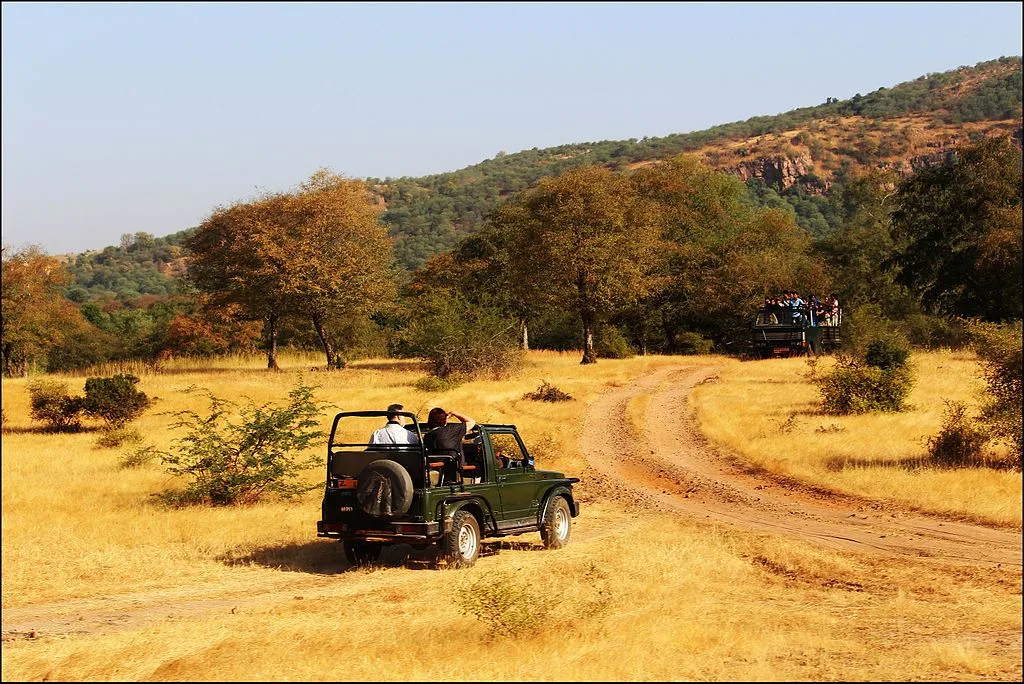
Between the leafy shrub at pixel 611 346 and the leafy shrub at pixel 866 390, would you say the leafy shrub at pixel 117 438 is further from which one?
the leafy shrub at pixel 611 346

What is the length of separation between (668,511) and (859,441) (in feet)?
19.5

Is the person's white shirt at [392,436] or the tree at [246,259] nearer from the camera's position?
the person's white shirt at [392,436]

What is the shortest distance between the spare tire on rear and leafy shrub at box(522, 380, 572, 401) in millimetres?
18663

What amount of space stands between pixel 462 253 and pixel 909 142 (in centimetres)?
8907

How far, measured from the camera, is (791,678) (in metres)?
8.41

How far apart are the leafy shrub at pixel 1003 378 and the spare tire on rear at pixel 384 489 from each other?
1263 cm

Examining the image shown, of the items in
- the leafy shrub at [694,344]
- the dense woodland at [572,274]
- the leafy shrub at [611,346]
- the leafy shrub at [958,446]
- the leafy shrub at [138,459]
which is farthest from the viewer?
the leafy shrub at [694,344]

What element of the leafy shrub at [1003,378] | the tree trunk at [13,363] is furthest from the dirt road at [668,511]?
the tree trunk at [13,363]

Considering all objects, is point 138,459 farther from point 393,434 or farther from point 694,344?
point 694,344

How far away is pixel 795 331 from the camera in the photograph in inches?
1618

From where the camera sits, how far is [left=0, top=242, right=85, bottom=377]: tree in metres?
38.6

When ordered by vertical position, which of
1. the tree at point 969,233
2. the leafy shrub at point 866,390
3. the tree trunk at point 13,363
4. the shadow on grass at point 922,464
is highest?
the tree at point 969,233

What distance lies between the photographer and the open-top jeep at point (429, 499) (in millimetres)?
12398

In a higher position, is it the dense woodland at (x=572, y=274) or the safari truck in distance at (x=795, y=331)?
the dense woodland at (x=572, y=274)
